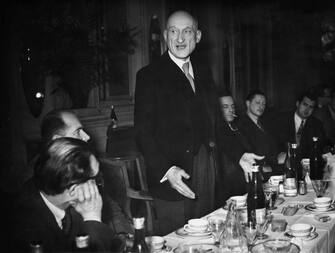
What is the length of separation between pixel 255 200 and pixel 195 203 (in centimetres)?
72

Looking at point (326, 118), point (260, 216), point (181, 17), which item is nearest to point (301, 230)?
point (260, 216)

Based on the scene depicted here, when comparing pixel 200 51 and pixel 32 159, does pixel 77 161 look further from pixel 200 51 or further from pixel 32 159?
pixel 200 51

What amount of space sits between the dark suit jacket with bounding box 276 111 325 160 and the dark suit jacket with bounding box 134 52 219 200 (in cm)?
113

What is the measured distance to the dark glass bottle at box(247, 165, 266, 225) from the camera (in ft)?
6.01

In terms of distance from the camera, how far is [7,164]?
1644 mm

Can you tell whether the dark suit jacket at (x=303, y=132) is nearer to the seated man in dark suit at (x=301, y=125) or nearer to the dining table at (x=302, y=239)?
the seated man in dark suit at (x=301, y=125)

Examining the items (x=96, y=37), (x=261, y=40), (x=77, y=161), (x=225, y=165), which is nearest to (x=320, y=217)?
(x=225, y=165)

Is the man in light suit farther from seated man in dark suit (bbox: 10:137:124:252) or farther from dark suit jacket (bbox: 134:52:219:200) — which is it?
seated man in dark suit (bbox: 10:137:124:252)

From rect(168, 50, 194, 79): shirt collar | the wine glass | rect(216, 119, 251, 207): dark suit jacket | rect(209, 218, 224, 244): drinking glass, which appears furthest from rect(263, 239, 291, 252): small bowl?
rect(168, 50, 194, 79): shirt collar

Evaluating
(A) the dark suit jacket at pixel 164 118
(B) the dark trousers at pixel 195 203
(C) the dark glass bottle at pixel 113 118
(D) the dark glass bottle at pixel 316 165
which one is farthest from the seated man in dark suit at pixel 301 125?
(C) the dark glass bottle at pixel 113 118

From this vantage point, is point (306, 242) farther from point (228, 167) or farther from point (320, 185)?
point (228, 167)

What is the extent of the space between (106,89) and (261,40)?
5.68ft

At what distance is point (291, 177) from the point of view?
277 cm

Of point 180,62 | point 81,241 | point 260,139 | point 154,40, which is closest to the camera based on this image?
point 81,241
